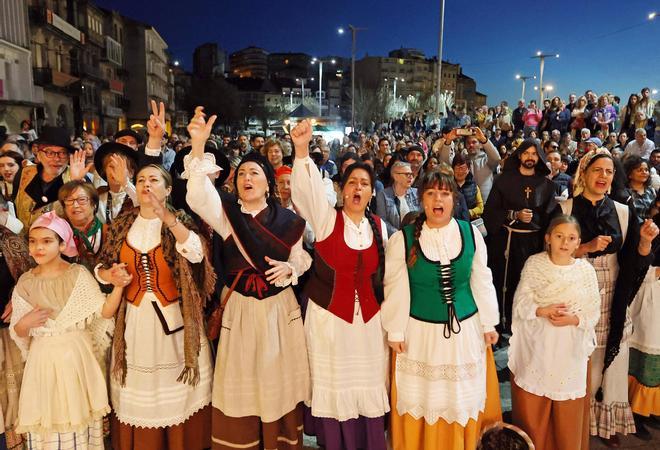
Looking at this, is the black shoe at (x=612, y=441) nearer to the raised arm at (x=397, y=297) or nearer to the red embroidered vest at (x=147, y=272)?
the raised arm at (x=397, y=297)

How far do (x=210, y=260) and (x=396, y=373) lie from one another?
60.7 inches

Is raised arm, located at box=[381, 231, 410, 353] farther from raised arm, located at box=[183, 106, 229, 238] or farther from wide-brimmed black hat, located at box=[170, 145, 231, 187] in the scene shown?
wide-brimmed black hat, located at box=[170, 145, 231, 187]

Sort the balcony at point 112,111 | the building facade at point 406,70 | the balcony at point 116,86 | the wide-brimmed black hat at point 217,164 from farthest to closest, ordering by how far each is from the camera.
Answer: the building facade at point 406,70, the balcony at point 116,86, the balcony at point 112,111, the wide-brimmed black hat at point 217,164

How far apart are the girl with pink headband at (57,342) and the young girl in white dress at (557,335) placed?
9.40ft

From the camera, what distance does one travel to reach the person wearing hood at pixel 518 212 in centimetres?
494

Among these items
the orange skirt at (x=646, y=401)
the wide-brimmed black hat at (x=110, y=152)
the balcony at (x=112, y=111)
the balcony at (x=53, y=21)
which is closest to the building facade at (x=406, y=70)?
the balcony at (x=112, y=111)

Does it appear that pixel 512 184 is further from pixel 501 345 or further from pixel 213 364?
pixel 213 364

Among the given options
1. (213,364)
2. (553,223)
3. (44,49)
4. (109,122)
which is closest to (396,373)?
(213,364)

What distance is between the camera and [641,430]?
4.12 m

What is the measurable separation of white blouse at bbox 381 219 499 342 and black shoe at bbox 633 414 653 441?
1806 millimetres

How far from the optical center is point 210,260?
3543 mm

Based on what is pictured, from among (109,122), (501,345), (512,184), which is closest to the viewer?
(512,184)

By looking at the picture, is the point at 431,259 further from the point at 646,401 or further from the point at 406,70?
the point at 406,70

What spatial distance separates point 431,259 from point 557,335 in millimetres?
Answer: 1081
